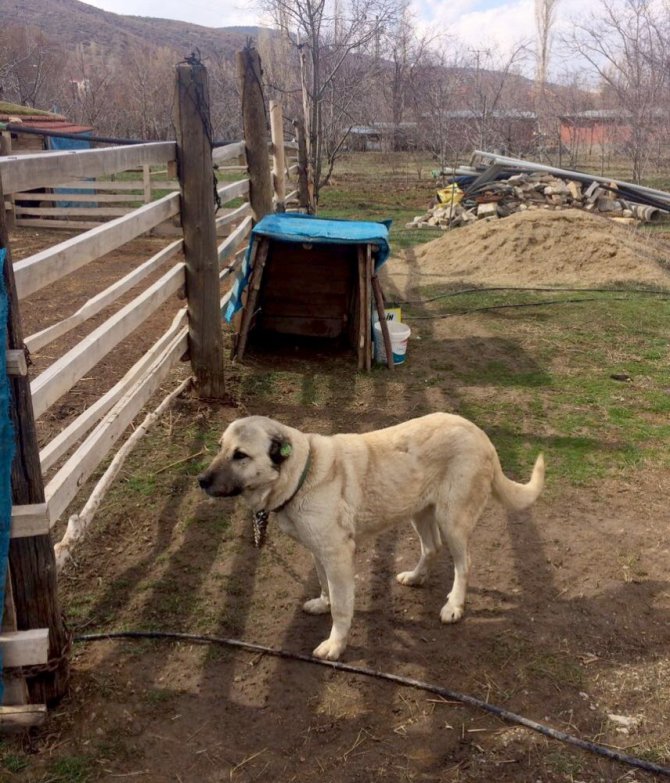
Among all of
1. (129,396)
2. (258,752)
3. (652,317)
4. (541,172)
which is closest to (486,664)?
(258,752)

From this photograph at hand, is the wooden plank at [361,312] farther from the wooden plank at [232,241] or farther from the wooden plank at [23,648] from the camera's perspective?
the wooden plank at [23,648]

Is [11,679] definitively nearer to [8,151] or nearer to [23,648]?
[23,648]

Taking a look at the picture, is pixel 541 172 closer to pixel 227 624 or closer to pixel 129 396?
pixel 129 396

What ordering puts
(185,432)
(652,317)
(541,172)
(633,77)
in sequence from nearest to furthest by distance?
(185,432) < (652,317) < (541,172) < (633,77)

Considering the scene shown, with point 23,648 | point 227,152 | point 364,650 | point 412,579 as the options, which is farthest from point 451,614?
point 227,152

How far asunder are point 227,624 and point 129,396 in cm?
198

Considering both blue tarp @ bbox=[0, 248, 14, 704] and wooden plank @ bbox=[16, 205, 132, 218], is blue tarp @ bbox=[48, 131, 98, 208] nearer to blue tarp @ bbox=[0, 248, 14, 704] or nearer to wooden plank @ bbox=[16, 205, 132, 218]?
wooden plank @ bbox=[16, 205, 132, 218]

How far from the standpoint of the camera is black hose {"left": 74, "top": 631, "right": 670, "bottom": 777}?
8.73 feet

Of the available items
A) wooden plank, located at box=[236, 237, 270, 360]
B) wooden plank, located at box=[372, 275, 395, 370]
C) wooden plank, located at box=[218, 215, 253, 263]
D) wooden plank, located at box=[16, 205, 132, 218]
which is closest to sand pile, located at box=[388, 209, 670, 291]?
wooden plank, located at box=[218, 215, 253, 263]

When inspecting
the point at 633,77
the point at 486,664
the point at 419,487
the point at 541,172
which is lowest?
the point at 486,664

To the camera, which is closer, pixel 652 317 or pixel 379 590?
pixel 379 590

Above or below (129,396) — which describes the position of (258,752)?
below

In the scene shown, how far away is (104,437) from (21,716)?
70.7 inches

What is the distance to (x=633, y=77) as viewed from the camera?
2336 cm
